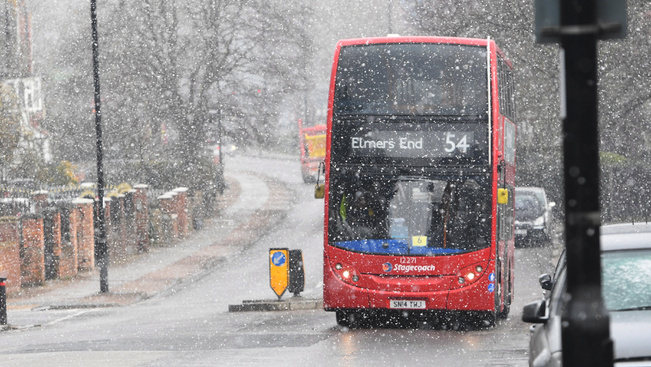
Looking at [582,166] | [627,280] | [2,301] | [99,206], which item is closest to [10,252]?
[99,206]

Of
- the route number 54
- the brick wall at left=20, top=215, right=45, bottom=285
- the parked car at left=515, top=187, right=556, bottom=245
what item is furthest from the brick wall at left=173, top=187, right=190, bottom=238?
the route number 54

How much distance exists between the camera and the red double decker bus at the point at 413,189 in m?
15.4

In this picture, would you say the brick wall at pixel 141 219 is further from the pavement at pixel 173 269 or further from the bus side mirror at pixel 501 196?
the bus side mirror at pixel 501 196

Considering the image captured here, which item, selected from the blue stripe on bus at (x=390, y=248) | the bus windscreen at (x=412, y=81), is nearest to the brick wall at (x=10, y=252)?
the blue stripe on bus at (x=390, y=248)

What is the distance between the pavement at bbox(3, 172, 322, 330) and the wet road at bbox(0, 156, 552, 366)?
2.37 ft

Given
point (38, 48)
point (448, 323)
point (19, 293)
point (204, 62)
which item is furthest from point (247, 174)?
point (448, 323)

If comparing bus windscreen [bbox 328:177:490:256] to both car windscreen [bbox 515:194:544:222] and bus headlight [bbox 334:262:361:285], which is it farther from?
car windscreen [bbox 515:194:544:222]

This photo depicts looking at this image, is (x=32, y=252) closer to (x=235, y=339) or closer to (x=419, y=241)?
(x=235, y=339)

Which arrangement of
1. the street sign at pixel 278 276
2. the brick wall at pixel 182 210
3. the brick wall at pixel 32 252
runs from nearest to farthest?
the street sign at pixel 278 276 < the brick wall at pixel 32 252 < the brick wall at pixel 182 210

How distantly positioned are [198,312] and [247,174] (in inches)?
1958

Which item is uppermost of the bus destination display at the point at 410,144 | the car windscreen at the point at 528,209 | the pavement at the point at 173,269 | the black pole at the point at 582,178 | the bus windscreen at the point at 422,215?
the black pole at the point at 582,178

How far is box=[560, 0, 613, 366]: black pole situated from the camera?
4520 mm

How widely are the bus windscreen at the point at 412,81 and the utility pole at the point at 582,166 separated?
10.8 m

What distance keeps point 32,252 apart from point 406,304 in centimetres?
1468
